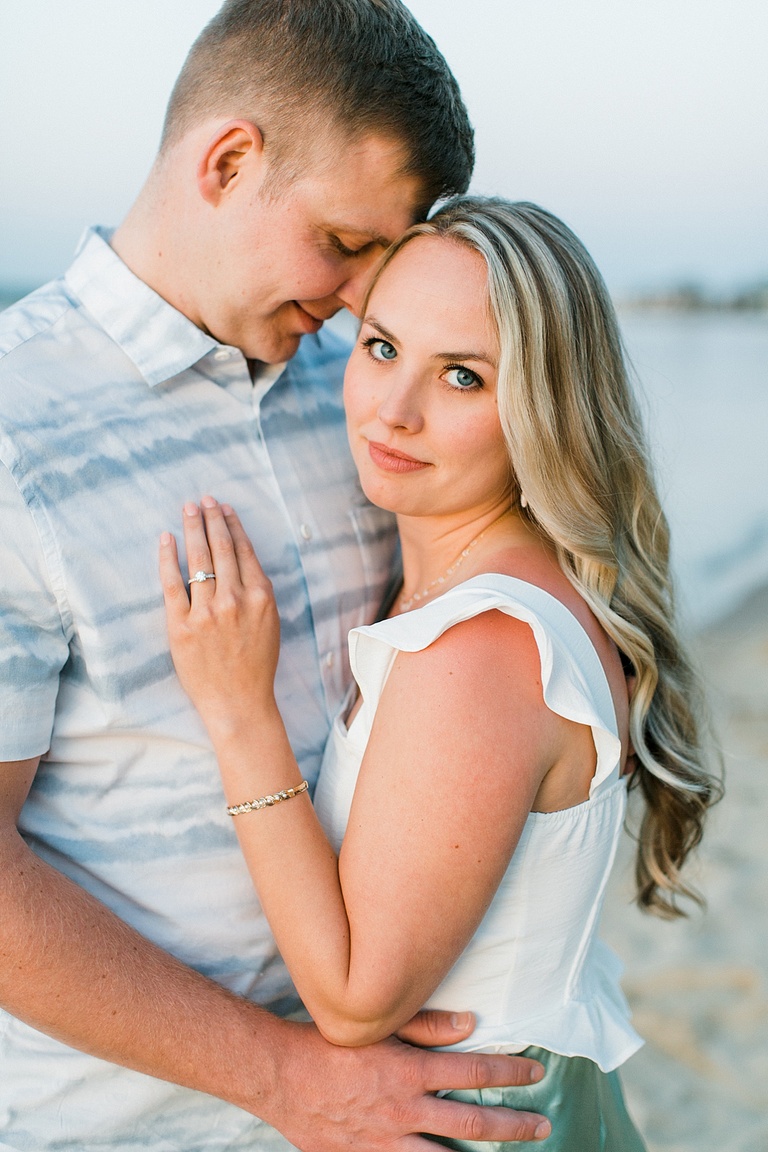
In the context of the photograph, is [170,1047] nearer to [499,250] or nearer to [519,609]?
[519,609]

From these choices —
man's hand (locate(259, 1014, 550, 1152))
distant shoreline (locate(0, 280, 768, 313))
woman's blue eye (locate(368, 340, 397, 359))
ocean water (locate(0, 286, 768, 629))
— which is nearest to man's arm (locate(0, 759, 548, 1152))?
man's hand (locate(259, 1014, 550, 1152))

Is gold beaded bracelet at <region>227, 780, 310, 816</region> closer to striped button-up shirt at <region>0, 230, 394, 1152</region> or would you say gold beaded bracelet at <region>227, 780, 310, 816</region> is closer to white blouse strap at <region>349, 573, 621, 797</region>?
striped button-up shirt at <region>0, 230, 394, 1152</region>

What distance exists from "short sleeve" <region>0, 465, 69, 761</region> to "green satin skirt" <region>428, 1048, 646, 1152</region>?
980 millimetres

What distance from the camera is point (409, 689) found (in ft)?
5.29

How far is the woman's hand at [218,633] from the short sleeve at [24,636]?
0.67 feet

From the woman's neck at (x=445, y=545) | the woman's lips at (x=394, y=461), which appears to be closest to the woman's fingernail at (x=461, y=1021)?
the woman's neck at (x=445, y=545)

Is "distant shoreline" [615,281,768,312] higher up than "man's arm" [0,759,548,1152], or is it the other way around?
"man's arm" [0,759,548,1152]

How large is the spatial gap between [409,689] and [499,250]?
84cm

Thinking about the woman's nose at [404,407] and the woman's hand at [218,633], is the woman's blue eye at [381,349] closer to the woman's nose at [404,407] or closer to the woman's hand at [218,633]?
the woman's nose at [404,407]

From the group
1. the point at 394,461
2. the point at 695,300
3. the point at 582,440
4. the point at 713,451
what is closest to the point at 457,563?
the point at 394,461

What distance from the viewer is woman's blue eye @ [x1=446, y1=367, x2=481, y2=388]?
1.91m

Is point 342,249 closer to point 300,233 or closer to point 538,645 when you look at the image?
point 300,233

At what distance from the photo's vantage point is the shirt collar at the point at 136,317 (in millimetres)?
1882

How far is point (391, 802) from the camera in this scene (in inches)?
62.6
